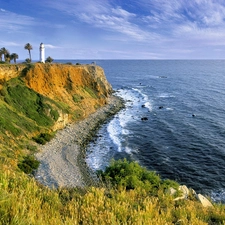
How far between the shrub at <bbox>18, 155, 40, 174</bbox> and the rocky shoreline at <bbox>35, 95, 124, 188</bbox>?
0.72 m

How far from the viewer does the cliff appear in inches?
1567

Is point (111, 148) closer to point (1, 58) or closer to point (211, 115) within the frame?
point (211, 115)

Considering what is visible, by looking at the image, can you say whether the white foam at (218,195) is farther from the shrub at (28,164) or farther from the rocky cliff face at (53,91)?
the rocky cliff face at (53,91)

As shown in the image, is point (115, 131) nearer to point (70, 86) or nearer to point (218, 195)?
point (70, 86)

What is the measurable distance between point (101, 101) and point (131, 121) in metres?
14.8

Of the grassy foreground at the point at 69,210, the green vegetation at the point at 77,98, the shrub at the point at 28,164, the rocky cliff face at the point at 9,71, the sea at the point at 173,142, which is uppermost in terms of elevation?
the rocky cliff face at the point at 9,71

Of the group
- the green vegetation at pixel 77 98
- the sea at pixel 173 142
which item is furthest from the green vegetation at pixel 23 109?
the sea at pixel 173 142

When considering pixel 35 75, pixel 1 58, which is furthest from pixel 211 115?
pixel 1 58

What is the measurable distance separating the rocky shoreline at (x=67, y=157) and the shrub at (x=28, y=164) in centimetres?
72

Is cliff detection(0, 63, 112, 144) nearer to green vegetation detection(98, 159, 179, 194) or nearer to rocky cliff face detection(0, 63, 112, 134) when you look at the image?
rocky cliff face detection(0, 63, 112, 134)

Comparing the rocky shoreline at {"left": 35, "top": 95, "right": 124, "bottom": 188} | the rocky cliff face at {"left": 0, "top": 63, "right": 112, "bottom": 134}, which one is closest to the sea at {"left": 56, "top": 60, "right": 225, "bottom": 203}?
the rocky shoreline at {"left": 35, "top": 95, "right": 124, "bottom": 188}

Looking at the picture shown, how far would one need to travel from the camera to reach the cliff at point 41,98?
39806mm

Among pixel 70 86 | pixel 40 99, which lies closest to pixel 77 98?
pixel 70 86

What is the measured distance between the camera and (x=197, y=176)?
109 feet
